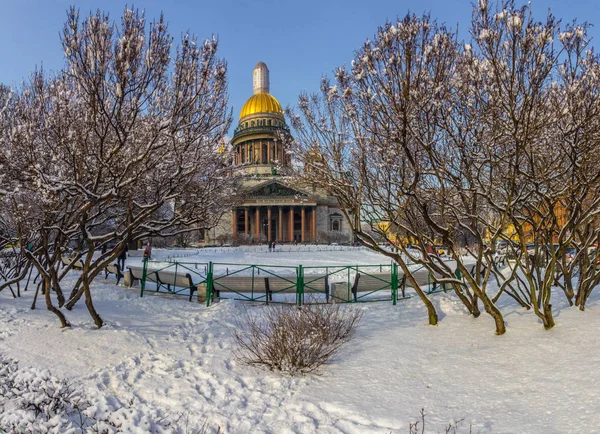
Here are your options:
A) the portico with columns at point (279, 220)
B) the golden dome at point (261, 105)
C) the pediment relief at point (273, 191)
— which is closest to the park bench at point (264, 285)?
the portico with columns at point (279, 220)

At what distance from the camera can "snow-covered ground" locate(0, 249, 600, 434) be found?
13.2 feet

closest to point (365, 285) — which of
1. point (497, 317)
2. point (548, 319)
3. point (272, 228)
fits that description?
point (497, 317)

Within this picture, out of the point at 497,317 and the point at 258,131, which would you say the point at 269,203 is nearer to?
the point at 258,131

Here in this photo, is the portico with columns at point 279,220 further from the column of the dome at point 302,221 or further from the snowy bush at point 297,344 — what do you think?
the snowy bush at point 297,344

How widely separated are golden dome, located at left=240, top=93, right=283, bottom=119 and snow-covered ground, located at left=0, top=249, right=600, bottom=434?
70.7 metres

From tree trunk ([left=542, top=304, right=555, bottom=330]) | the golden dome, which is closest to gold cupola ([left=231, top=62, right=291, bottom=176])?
the golden dome

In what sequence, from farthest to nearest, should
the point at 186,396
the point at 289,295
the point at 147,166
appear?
the point at 289,295, the point at 147,166, the point at 186,396

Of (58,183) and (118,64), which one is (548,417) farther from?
(58,183)

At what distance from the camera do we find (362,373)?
5.23m

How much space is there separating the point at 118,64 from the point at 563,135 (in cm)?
681

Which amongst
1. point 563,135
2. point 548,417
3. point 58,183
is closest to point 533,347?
point 548,417

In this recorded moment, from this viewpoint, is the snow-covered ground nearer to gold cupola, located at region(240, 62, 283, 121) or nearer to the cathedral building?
the cathedral building

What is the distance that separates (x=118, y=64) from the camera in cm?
540

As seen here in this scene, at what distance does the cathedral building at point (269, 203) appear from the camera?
6366 cm
